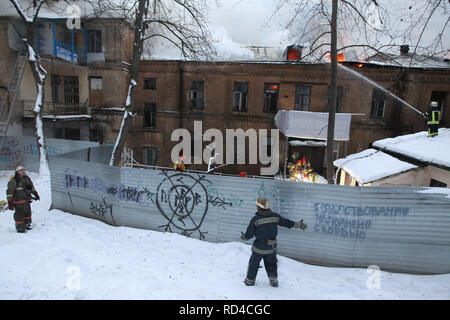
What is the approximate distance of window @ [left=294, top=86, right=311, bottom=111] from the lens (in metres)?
17.5

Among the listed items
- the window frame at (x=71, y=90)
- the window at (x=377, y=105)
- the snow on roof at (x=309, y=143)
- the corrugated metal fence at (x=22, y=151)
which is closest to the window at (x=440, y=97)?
the window at (x=377, y=105)

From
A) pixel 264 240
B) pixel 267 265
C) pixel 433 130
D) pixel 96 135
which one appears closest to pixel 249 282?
pixel 267 265

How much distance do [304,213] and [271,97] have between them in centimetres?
1388

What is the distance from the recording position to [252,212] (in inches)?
231

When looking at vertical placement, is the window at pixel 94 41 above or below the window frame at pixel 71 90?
above

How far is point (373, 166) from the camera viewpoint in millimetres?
9141

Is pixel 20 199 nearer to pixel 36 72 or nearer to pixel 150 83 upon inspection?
pixel 36 72

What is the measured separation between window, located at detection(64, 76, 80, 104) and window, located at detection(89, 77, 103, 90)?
0.97 m

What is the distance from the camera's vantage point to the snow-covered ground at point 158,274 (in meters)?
4.38

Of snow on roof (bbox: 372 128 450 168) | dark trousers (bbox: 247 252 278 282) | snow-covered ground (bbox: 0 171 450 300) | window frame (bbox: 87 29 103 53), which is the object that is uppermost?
window frame (bbox: 87 29 103 53)

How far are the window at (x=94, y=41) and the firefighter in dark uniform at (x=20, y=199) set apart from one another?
1496 cm

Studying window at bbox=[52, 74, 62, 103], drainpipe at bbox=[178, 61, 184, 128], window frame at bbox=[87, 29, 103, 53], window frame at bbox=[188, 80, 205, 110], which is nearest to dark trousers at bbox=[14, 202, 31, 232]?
drainpipe at bbox=[178, 61, 184, 128]

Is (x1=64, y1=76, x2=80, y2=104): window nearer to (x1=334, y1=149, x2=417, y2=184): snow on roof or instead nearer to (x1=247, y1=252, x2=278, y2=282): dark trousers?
(x1=334, y1=149, x2=417, y2=184): snow on roof

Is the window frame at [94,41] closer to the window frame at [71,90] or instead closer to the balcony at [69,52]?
the balcony at [69,52]
